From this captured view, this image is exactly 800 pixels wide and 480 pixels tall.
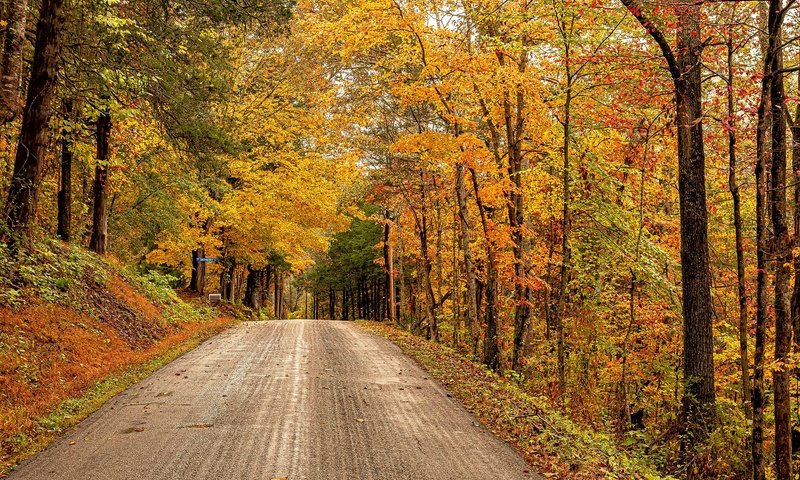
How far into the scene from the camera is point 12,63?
29.7ft

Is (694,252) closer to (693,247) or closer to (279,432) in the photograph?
(693,247)

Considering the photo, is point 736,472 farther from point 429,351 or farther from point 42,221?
point 42,221

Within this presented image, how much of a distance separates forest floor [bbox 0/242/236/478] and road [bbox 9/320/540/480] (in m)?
0.40

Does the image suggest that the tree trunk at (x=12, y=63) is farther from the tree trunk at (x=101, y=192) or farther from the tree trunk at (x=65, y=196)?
the tree trunk at (x=101, y=192)

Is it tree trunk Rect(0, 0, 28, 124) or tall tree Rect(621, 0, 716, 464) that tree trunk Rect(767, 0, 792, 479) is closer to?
tall tree Rect(621, 0, 716, 464)

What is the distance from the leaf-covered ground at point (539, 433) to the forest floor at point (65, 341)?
5.41 meters

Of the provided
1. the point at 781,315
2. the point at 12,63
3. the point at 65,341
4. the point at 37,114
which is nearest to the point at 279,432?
the point at 65,341

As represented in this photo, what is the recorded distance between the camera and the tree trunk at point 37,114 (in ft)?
34.3

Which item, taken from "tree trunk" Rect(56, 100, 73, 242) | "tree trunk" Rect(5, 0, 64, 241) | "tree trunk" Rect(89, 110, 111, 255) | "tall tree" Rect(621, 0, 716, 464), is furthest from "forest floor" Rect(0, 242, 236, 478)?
"tall tree" Rect(621, 0, 716, 464)

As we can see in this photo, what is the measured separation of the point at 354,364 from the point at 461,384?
111 inches

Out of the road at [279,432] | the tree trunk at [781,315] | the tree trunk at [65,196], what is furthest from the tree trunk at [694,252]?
the tree trunk at [65,196]

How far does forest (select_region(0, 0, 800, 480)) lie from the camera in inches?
339

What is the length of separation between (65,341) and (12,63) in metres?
4.84

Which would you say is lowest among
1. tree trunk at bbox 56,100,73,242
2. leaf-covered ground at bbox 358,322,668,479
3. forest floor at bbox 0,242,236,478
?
leaf-covered ground at bbox 358,322,668,479
